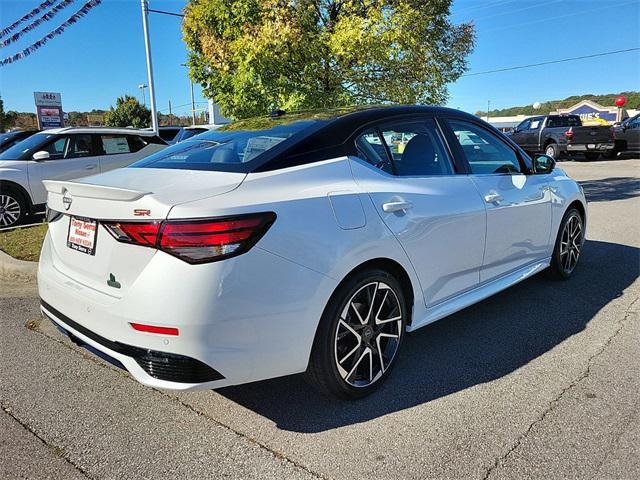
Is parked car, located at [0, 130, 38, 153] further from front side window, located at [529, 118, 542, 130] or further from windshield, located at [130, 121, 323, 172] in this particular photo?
front side window, located at [529, 118, 542, 130]

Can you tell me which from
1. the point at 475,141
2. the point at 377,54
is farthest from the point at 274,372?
the point at 377,54

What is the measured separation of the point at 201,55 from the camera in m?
7.73

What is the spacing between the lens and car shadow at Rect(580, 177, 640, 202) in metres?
10.1

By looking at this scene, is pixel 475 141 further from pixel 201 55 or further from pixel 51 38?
pixel 51 38

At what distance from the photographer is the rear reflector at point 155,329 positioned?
84.8 inches

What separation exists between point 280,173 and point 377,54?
4.50 m

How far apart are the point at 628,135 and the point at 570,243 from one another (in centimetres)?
1676

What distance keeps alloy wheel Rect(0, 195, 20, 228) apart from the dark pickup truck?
17644 mm

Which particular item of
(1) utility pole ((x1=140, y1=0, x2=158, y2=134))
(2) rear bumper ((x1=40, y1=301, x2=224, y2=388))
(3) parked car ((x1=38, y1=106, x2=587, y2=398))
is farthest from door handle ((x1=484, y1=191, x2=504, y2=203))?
(1) utility pole ((x1=140, y1=0, x2=158, y2=134))

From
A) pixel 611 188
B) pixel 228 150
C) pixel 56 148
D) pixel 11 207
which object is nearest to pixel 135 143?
pixel 56 148

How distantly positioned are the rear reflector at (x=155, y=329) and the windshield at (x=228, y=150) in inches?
34.9

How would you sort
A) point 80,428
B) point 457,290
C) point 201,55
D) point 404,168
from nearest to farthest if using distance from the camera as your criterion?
point 80,428 < point 404,168 < point 457,290 < point 201,55

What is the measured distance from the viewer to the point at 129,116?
51.0 metres

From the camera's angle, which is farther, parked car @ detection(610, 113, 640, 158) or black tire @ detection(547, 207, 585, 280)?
parked car @ detection(610, 113, 640, 158)
